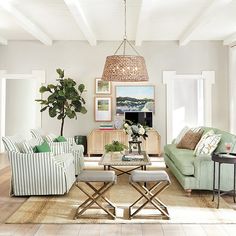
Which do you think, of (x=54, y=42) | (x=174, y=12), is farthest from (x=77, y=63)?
(x=174, y=12)

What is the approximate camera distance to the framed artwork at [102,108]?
358 inches

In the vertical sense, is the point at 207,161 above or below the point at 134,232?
above

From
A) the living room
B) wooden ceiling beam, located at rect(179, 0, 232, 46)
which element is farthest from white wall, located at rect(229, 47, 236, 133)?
wooden ceiling beam, located at rect(179, 0, 232, 46)

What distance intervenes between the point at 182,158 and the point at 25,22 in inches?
156

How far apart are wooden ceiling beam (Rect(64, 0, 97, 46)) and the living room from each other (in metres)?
0.02

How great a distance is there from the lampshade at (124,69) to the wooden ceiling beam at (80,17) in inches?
44.1

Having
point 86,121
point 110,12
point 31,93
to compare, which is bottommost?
point 86,121

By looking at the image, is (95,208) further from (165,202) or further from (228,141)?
(228,141)

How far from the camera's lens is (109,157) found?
5.64 metres

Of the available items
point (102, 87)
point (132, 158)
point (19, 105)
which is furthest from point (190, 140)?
point (19, 105)

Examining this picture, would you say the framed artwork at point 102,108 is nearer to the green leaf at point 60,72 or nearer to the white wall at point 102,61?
the white wall at point 102,61

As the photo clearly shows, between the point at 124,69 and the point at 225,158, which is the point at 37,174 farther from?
the point at 225,158

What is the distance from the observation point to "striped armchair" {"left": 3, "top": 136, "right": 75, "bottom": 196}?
15.3 ft

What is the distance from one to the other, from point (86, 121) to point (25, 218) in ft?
17.8
